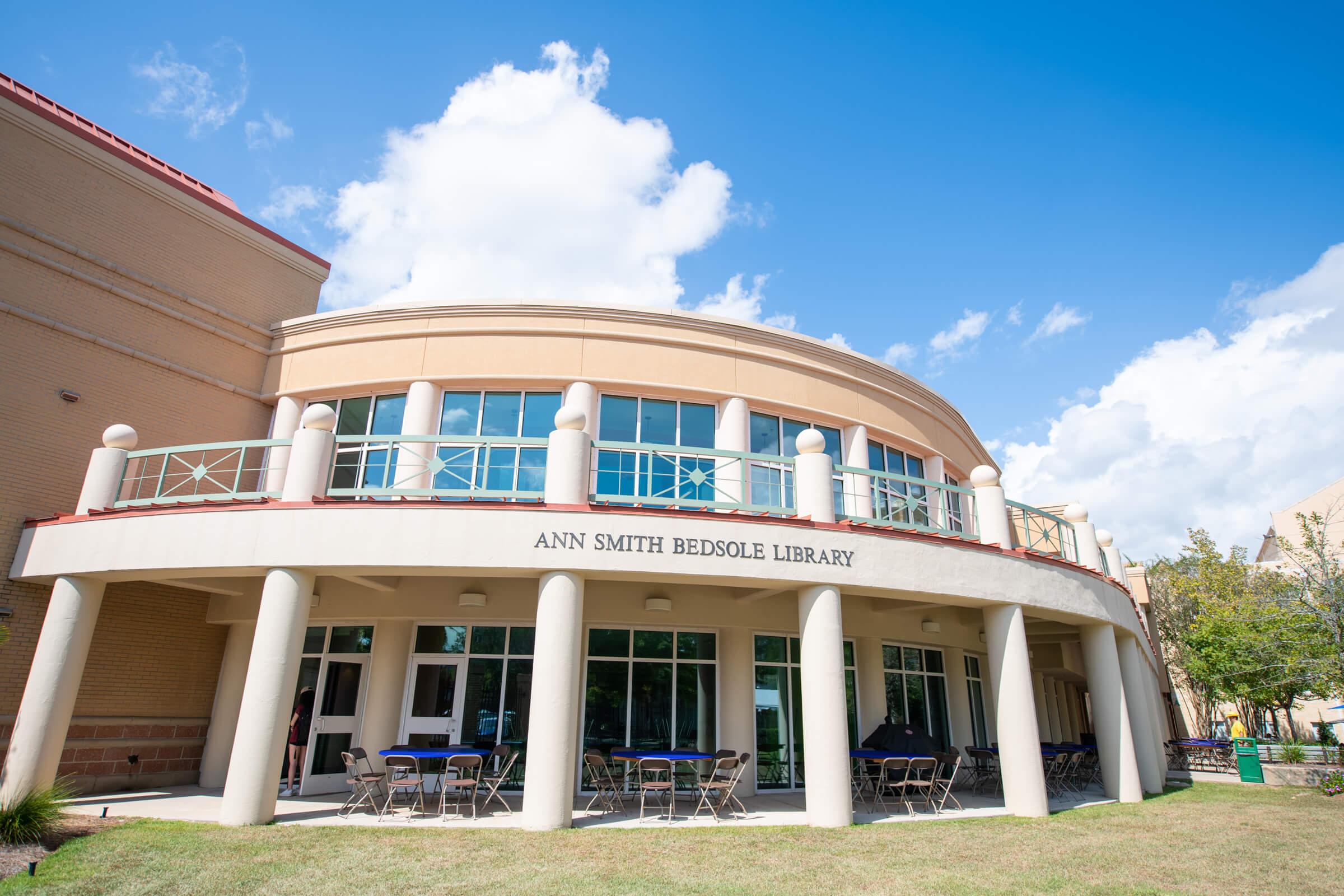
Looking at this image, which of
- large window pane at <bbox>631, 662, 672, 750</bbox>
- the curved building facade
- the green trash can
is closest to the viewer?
the curved building facade

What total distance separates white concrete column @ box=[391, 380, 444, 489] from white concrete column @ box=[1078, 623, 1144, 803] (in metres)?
11.8

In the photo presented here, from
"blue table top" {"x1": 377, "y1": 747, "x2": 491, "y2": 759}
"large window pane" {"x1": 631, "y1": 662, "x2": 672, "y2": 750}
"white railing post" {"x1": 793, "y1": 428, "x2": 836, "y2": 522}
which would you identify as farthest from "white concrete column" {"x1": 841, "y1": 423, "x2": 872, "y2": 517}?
"blue table top" {"x1": 377, "y1": 747, "x2": 491, "y2": 759}

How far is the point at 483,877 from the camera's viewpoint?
280 inches

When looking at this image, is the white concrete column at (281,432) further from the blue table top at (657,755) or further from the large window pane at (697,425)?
the blue table top at (657,755)

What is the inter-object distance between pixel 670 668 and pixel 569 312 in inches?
268

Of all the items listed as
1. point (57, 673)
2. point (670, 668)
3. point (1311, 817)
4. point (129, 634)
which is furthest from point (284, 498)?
point (1311, 817)

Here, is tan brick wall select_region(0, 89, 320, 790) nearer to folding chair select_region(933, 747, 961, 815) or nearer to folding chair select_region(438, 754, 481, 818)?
folding chair select_region(438, 754, 481, 818)

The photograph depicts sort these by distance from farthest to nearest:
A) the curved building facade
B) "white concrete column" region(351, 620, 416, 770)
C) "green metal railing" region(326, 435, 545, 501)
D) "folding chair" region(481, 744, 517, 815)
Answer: "green metal railing" region(326, 435, 545, 501) < "white concrete column" region(351, 620, 416, 770) < "folding chair" region(481, 744, 517, 815) < the curved building facade

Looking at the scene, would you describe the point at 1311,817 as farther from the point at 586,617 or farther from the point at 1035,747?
the point at 586,617

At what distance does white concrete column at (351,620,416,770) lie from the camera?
12.4 m

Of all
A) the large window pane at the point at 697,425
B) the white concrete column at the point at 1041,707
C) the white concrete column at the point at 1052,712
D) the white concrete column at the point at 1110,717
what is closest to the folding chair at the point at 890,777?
the white concrete column at the point at 1110,717

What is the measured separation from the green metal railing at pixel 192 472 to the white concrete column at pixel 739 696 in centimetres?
770

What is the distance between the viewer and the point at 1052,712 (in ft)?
75.5

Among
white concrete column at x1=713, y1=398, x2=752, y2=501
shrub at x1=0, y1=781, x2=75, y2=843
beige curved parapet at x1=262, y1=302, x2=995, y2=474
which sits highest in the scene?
beige curved parapet at x1=262, y1=302, x2=995, y2=474
